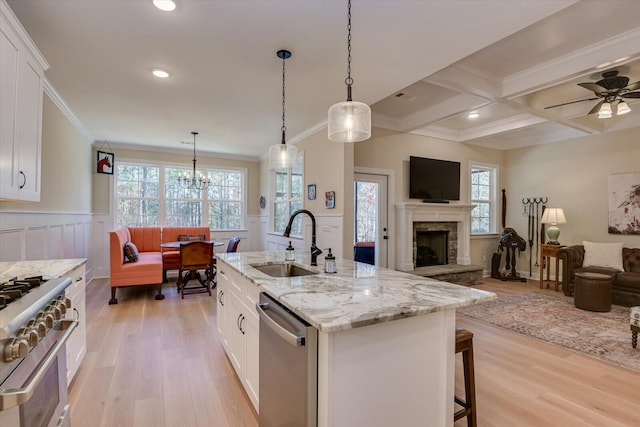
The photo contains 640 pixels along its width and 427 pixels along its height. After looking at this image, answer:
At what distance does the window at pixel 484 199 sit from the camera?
6492 millimetres

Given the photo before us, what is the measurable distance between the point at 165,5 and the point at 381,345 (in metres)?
2.40

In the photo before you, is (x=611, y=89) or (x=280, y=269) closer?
(x=280, y=269)

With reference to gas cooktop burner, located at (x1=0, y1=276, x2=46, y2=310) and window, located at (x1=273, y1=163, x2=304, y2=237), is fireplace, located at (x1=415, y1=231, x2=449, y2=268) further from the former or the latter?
gas cooktop burner, located at (x1=0, y1=276, x2=46, y2=310)

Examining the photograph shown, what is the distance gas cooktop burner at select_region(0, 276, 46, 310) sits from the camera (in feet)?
4.14

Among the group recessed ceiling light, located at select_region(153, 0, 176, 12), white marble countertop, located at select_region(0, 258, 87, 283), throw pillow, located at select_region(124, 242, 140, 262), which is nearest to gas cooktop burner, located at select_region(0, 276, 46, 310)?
white marble countertop, located at select_region(0, 258, 87, 283)

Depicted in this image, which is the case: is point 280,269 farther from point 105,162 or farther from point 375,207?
point 105,162

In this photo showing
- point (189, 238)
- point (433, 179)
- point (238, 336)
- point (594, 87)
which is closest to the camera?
point (238, 336)

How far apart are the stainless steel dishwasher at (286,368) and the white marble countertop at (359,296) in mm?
71

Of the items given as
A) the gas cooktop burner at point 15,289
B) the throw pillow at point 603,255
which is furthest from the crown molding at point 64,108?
the throw pillow at point 603,255

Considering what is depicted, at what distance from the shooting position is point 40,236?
10.9ft

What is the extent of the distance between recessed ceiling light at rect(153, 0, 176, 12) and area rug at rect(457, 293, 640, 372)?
430 centimetres

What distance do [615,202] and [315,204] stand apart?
4.88 meters

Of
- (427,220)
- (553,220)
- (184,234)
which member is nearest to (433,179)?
(427,220)

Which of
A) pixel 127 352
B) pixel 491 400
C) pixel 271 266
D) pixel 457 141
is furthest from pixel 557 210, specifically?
pixel 127 352
